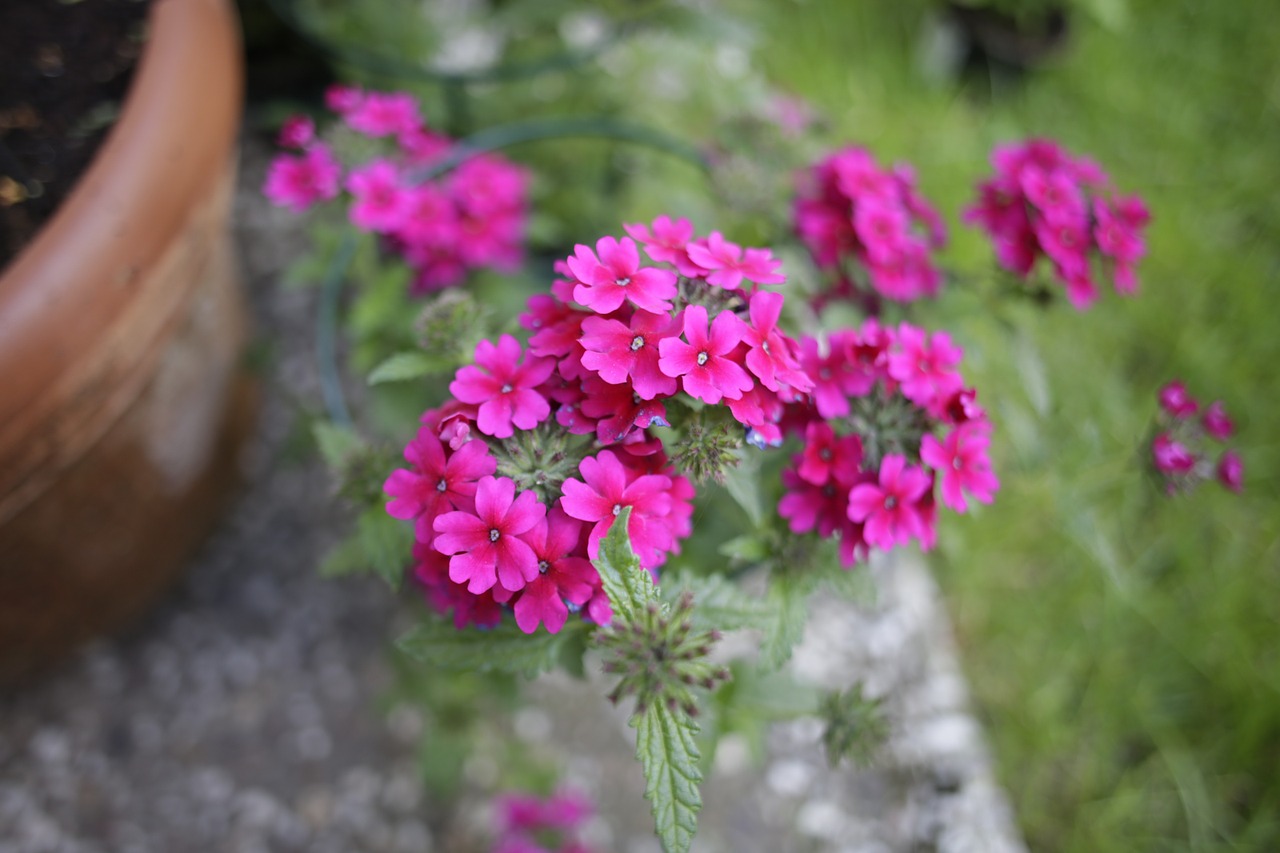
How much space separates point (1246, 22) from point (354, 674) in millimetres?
3409

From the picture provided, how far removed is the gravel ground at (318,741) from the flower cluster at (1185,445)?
0.56 m

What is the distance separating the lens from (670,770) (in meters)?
0.88

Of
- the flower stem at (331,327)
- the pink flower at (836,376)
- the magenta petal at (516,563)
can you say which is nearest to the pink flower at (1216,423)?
the pink flower at (836,376)

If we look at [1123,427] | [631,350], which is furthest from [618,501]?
[1123,427]

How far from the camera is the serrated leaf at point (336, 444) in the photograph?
1.18m

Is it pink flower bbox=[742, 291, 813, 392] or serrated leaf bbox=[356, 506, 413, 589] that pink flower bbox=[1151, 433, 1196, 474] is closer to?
pink flower bbox=[742, 291, 813, 392]

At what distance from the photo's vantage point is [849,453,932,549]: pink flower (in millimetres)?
1010

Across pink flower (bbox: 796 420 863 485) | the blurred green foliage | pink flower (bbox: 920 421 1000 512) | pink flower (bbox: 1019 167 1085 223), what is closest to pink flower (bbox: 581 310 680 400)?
pink flower (bbox: 796 420 863 485)

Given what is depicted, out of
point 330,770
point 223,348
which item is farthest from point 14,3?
point 330,770

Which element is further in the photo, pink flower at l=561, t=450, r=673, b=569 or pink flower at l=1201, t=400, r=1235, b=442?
pink flower at l=1201, t=400, r=1235, b=442

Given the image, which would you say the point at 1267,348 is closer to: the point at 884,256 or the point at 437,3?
the point at 884,256

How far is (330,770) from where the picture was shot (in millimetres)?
1773

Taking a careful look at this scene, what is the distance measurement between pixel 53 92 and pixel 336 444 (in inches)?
29.6

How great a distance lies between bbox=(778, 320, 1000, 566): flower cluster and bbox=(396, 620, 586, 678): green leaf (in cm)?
31
